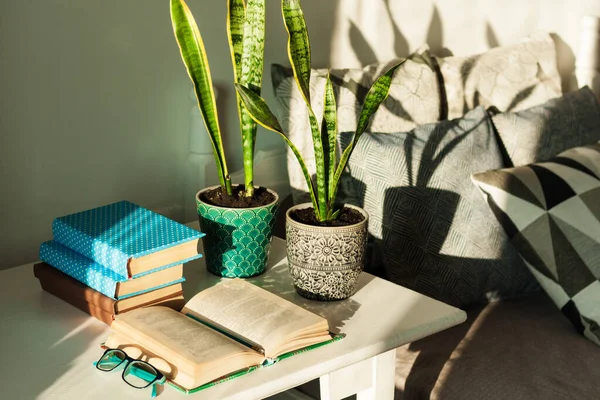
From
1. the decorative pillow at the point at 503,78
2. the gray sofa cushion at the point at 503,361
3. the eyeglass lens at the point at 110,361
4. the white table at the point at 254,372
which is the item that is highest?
the decorative pillow at the point at 503,78

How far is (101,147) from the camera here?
1566 mm

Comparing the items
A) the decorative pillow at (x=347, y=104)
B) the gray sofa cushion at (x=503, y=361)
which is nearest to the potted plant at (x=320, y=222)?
the gray sofa cushion at (x=503, y=361)

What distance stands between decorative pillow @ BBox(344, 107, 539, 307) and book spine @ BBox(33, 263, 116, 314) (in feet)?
2.08

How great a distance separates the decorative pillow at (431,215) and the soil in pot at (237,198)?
265 millimetres

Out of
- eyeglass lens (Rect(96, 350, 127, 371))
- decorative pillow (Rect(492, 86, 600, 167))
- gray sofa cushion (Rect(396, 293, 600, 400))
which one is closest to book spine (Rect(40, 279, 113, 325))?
eyeglass lens (Rect(96, 350, 127, 371))

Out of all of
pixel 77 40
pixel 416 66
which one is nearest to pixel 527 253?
pixel 416 66

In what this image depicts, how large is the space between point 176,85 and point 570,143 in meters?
0.98

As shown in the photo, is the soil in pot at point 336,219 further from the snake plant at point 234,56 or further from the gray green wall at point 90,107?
the gray green wall at point 90,107

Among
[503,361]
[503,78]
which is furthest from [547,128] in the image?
[503,361]

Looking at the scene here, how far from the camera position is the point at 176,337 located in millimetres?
1048

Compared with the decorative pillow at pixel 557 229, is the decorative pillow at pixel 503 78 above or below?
above

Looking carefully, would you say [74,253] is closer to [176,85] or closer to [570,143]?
[176,85]

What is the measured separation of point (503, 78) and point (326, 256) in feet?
3.35

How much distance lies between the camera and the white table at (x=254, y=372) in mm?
996
